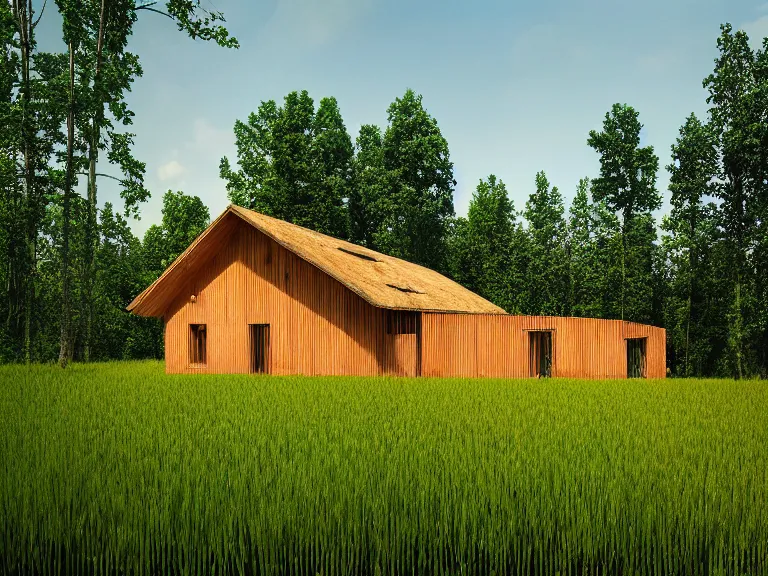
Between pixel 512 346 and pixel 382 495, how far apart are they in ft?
56.1

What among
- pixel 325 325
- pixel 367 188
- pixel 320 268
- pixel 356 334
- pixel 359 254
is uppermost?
pixel 367 188

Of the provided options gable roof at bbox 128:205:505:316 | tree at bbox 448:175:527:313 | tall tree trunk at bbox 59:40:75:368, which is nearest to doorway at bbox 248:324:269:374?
gable roof at bbox 128:205:505:316

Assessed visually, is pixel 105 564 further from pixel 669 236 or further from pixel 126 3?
pixel 669 236

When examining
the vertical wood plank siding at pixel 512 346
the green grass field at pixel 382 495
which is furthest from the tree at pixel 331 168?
the green grass field at pixel 382 495

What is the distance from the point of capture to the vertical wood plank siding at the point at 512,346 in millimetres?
20750

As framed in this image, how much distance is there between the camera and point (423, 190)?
41.8 metres

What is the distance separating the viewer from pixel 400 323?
2133 centimetres

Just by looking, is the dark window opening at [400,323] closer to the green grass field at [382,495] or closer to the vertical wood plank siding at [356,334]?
the vertical wood plank siding at [356,334]

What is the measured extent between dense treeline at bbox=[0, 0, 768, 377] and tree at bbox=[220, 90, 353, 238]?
0.39ft

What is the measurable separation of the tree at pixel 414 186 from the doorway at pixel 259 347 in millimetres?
19179

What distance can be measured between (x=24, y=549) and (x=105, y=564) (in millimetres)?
621

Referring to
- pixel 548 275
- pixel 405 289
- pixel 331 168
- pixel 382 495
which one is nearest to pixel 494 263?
pixel 548 275

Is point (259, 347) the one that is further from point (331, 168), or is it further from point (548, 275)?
point (331, 168)

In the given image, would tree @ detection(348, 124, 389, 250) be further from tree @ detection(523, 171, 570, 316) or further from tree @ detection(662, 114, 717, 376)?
tree @ detection(662, 114, 717, 376)
